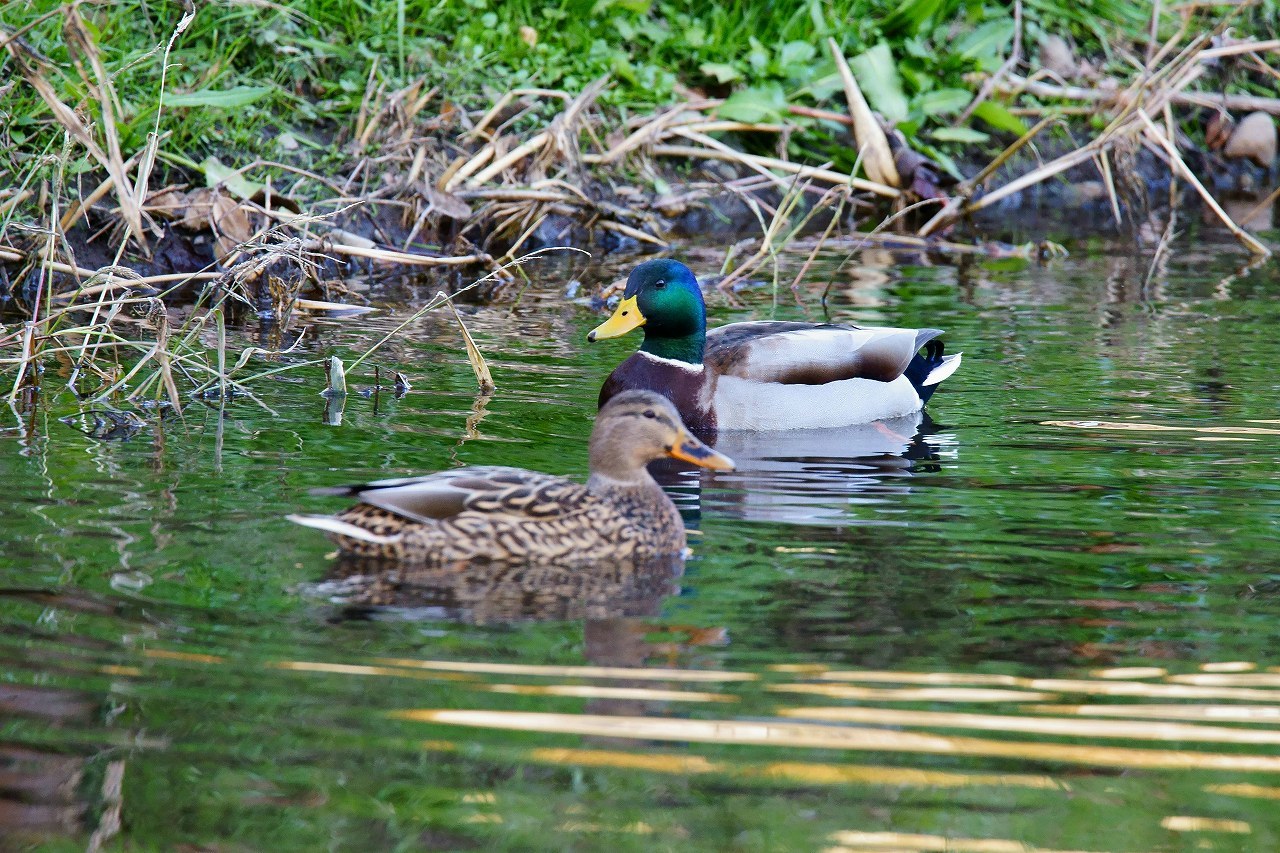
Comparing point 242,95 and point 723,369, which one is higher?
point 242,95

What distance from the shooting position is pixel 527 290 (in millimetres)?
11602

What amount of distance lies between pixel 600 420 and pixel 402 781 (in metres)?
2.32

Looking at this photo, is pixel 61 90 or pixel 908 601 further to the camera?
pixel 61 90

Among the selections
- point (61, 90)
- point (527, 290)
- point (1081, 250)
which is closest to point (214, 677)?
point (61, 90)

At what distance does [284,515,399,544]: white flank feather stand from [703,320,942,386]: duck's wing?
3187 millimetres

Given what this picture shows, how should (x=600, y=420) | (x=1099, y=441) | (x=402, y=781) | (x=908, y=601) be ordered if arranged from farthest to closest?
(x=1099, y=441), (x=600, y=420), (x=908, y=601), (x=402, y=781)

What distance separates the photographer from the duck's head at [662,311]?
8.15 meters

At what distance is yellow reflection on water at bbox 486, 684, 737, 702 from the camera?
13.4 feet

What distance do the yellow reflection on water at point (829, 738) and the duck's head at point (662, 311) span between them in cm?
427

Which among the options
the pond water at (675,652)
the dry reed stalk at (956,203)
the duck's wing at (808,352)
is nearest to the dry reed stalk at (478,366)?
the pond water at (675,652)

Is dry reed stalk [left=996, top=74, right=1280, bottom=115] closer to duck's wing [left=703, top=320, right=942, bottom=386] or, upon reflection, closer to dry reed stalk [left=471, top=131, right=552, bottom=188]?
dry reed stalk [left=471, top=131, right=552, bottom=188]

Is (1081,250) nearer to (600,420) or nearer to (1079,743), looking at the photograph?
(600,420)

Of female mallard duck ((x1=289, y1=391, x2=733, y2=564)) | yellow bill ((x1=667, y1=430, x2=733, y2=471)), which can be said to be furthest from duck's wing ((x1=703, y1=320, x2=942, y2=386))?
female mallard duck ((x1=289, y1=391, x2=733, y2=564))

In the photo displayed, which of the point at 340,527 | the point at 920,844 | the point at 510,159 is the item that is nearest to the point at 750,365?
the point at 340,527
